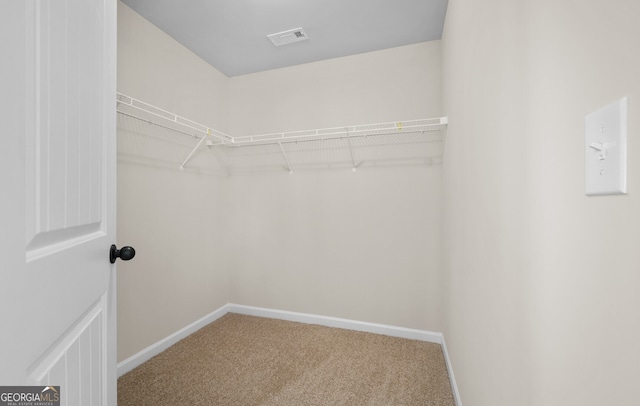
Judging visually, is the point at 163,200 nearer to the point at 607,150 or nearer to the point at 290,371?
the point at 290,371

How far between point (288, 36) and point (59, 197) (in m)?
2.15

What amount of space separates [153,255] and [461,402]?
7.40 feet

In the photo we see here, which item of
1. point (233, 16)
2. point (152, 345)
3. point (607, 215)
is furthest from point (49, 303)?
point (233, 16)

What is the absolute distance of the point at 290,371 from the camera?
77.2 inches

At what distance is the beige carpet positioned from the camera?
170 cm

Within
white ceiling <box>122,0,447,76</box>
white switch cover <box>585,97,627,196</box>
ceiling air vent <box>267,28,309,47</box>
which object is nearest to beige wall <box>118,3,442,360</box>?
white ceiling <box>122,0,447,76</box>

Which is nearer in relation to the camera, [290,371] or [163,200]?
[290,371]

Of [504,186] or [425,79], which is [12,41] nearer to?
[504,186]

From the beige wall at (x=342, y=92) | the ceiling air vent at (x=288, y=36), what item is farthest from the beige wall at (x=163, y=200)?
the ceiling air vent at (x=288, y=36)

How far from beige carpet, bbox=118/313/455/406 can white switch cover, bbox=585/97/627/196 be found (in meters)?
1.75

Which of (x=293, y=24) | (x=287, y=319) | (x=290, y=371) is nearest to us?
(x=290, y=371)

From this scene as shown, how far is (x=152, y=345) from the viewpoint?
2.13 m

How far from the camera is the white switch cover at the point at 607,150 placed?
0.36m

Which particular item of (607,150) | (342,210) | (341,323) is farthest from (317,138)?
(607,150)
